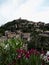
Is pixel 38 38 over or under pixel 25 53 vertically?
under

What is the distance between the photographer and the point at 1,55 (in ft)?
45.9

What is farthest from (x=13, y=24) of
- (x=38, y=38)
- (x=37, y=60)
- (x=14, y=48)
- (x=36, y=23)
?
(x=37, y=60)

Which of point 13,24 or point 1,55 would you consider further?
point 13,24

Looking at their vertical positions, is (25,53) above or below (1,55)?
above

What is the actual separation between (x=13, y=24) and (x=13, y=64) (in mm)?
50976

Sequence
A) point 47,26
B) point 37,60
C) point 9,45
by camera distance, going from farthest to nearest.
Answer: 1. point 47,26
2. point 9,45
3. point 37,60

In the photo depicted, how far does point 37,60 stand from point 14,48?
3913 mm

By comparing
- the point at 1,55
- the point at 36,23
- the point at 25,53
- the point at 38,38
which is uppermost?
the point at 25,53

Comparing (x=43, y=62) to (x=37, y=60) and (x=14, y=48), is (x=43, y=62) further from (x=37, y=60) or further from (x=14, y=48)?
(x=14, y=48)

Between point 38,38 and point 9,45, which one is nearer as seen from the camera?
point 9,45

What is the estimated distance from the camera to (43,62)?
10641 mm

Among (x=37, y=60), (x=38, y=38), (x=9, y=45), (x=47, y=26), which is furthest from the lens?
(x=47, y=26)

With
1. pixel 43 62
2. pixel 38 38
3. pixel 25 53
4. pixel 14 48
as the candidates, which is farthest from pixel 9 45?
pixel 38 38

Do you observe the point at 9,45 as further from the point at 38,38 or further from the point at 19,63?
the point at 38,38
